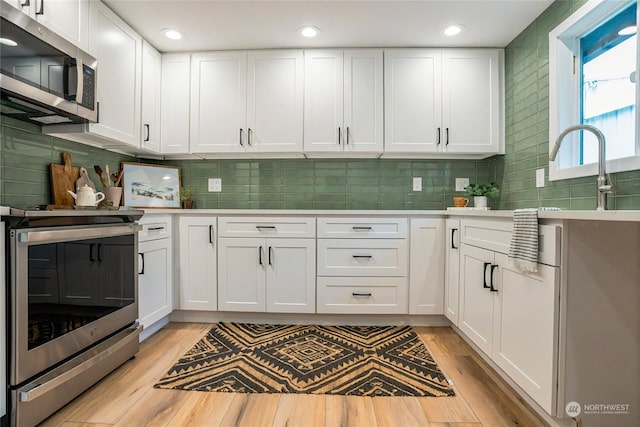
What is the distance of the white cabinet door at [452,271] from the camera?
2.27m

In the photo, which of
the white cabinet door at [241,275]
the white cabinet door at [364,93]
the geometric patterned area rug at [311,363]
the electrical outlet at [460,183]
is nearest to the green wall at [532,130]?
the electrical outlet at [460,183]

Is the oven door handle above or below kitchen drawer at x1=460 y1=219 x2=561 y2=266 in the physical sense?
below

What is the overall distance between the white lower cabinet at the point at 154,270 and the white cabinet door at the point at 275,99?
1.01 metres

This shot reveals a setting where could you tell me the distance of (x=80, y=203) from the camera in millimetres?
1920

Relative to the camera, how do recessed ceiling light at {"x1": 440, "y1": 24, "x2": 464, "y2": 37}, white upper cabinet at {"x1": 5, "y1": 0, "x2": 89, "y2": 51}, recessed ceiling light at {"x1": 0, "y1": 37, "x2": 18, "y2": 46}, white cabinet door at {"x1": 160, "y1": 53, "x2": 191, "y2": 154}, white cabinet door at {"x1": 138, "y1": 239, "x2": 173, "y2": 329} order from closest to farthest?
recessed ceiling light at {"x1": 0, "y1": 37, "x2": 18, "y2": 46}
white upper cabinet at {"x1": 5, "y1": 0, "x2": 89, "y2": 51}
white cabinet door at {"x1": 138, "y1": 239, "x2": 173, "y2": 329}
recessed ceiling light at {"x1": 440, "y1": 24, "x2": 464, "y2": 37}
white cabinet door at {"x1": 160, "y1": 53, "x2": 191, "y2": 154}

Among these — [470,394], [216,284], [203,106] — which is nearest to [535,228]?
[470,394]

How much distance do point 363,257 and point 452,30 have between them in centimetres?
184

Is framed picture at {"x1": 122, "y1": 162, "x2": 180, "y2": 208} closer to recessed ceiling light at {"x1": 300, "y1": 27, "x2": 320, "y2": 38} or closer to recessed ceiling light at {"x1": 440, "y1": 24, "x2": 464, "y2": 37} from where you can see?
recessed ceiling light at {"x1": 300, "y1": 27, "x2": 320, "y2": 38}

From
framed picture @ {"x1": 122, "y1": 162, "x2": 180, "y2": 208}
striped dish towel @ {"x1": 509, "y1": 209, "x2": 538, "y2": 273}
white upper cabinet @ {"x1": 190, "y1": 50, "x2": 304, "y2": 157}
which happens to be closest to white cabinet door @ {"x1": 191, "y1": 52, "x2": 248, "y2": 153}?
white upper cabinet @ {"x1": 190, "y1": 50, "x2": 304, "y2": 157}

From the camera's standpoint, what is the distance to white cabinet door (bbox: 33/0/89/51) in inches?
64.1

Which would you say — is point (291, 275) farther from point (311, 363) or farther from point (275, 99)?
point (275, 99)

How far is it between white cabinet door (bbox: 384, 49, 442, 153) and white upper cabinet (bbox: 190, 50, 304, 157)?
29.5 inches

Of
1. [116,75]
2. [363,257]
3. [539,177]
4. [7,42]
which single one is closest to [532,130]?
[539,177]

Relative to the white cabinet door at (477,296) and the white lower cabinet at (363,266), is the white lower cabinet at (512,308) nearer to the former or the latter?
the white cabinet door at (477,296)
